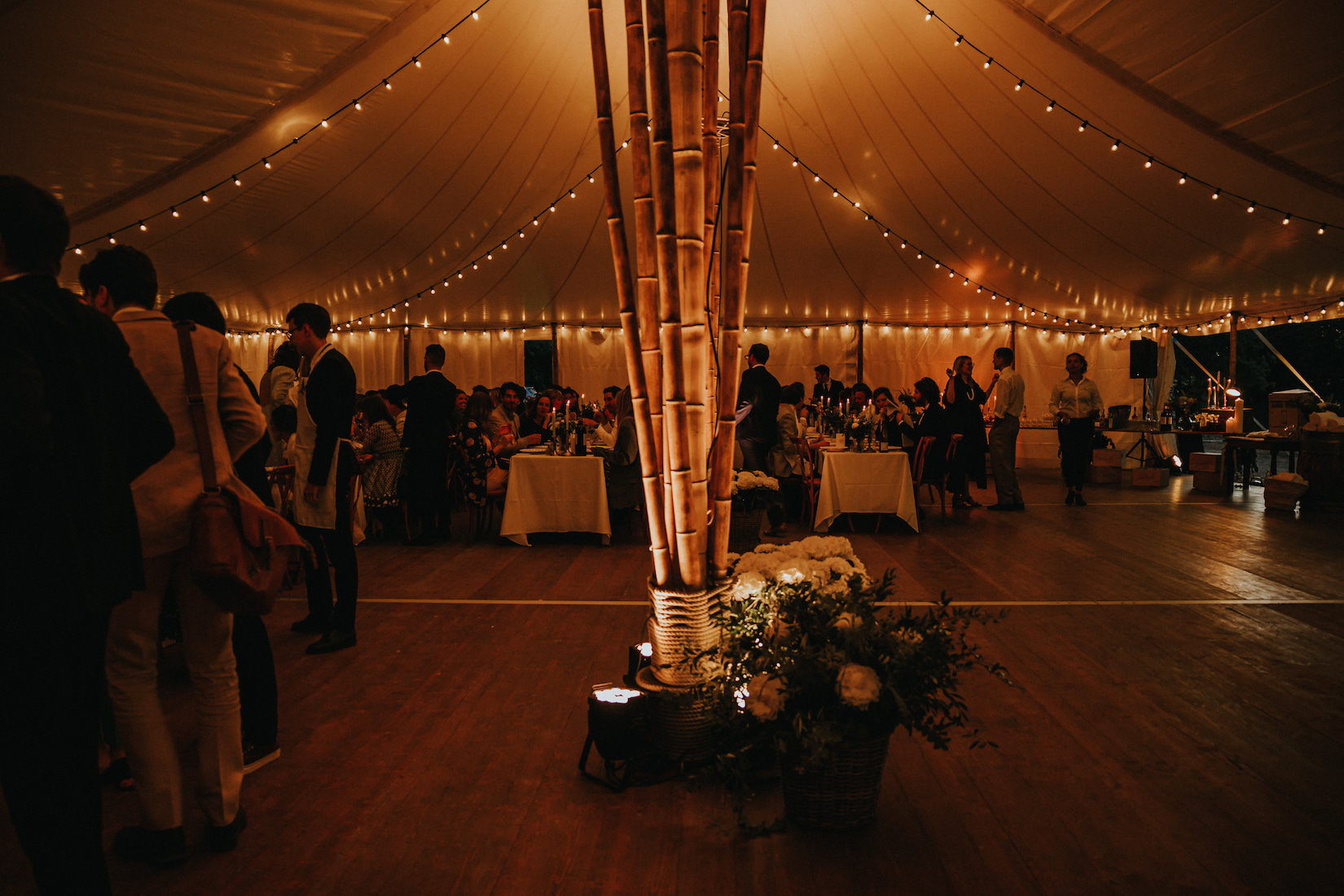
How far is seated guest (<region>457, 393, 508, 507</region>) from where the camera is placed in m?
5.93

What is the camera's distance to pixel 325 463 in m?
3.03

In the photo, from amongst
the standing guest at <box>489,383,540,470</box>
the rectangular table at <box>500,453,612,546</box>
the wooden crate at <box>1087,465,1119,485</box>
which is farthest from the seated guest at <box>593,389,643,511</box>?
the wooden crate at <box>1087,465,1119,485</box>

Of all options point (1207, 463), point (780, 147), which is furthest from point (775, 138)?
point (1207, 463)

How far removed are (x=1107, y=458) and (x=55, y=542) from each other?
35.6 ft

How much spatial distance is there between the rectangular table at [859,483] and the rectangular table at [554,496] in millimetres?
1759

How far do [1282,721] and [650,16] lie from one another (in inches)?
112

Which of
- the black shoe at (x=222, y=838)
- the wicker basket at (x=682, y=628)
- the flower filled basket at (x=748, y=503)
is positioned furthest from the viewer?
the flower filled basket at (x=748, y=503)

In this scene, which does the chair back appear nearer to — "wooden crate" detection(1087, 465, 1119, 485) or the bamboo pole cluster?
"wooden crate" detection(1087, 465, 1119, 485)

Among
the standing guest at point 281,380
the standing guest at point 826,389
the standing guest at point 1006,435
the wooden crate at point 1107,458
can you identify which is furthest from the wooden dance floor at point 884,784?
the wooden crate at point 1107,458

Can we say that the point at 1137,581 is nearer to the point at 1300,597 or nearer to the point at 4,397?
the point at 1300,597

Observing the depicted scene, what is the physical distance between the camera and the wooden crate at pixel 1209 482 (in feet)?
28.0

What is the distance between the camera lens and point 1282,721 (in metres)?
2.51

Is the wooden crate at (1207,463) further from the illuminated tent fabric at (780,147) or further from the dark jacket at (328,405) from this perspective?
the dark jacket at (328,405)

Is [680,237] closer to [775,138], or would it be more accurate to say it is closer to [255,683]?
[255,683]
